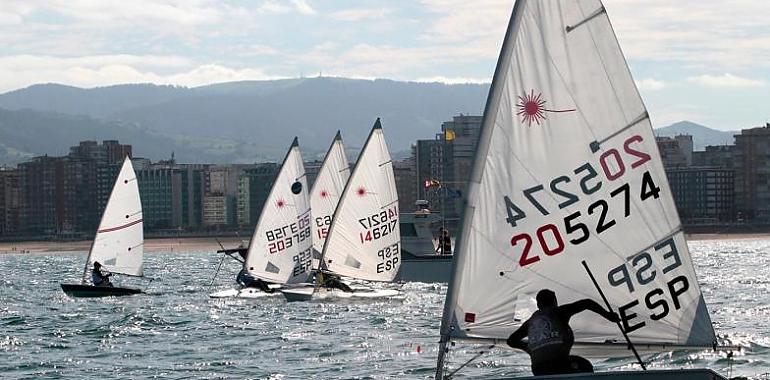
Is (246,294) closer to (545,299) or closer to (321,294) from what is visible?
(321,294)

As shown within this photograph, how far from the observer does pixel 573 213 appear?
15.5m

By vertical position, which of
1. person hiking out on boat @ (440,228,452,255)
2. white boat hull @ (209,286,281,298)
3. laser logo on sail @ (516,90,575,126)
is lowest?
white boat hull @ (209,286,281,298)

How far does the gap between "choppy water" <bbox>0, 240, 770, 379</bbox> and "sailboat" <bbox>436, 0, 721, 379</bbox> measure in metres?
8.33

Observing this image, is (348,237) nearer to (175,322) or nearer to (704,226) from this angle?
(175,322)

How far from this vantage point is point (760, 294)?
1875 inches

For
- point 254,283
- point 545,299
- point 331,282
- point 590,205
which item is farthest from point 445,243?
point 545,299

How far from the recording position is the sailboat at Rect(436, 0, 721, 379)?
15289 millimetres

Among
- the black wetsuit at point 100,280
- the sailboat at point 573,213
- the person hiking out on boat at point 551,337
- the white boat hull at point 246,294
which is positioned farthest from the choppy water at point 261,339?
the person hiking out on boat at point 551,337

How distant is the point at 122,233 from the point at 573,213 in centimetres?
3664

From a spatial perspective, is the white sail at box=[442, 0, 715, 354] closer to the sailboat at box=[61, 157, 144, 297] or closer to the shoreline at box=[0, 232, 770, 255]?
the sailboat at box=[61, 157, 144, 297]

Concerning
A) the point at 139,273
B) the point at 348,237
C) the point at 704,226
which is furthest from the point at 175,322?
the point at 704,226

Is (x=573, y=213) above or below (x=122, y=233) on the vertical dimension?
above

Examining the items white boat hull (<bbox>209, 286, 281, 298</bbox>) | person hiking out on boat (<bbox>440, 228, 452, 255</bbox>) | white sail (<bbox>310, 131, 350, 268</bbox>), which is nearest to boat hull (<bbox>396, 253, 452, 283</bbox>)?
person hiking out on boat (<bbox>440, 228, 452, 255</bbox>)

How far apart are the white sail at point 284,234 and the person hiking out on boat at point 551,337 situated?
31.1 m
